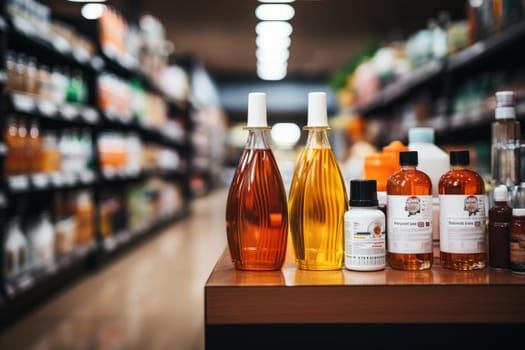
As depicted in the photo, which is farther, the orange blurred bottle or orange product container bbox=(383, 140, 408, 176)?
the orange blurred bottle

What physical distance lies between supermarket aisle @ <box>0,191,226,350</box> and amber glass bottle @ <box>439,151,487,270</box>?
5.32 ft

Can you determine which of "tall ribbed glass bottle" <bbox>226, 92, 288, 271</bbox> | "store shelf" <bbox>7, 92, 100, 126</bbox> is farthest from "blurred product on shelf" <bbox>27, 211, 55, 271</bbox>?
"tall ribbed glass bottle" <bbox>226, 92, 288, 271</bbox>

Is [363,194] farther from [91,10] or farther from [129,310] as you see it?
[91,10]

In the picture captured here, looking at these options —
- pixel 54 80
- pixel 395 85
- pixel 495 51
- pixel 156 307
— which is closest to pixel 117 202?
pixel 54 80

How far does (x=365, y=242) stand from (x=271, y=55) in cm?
1099

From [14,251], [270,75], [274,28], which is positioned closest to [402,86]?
[14,251]

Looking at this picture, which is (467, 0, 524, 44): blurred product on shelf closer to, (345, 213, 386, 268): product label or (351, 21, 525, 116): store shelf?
(351, 21, 525, 116): store shelf

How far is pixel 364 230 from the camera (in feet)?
2.96

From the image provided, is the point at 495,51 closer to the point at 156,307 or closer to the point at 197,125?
the point at 156,307

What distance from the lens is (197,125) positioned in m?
11.0

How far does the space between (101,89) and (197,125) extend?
6.69 m

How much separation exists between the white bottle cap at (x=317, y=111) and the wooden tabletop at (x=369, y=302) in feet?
0.99

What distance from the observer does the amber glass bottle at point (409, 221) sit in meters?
0.93

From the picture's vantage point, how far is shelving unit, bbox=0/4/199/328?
270 centimetres
